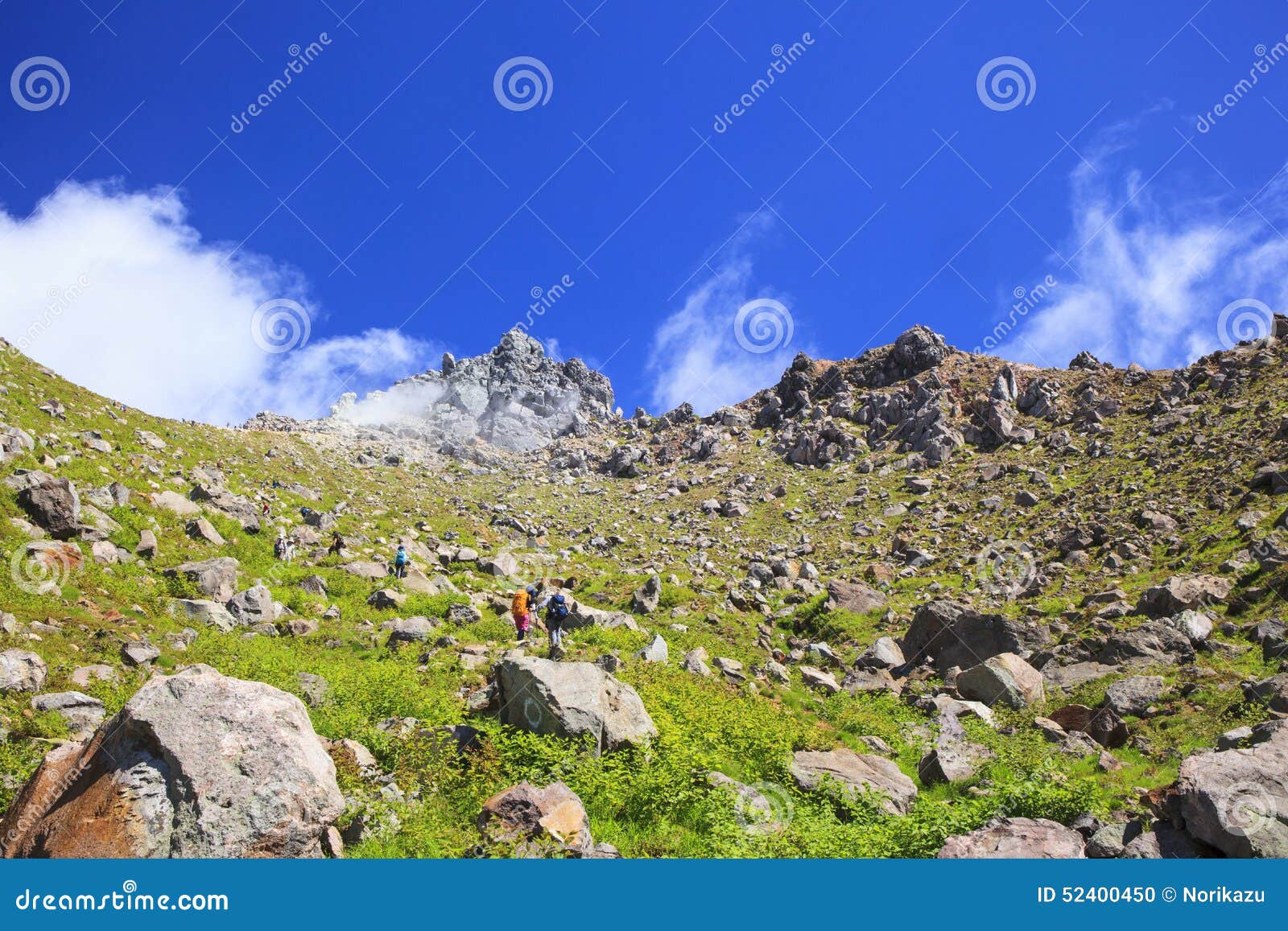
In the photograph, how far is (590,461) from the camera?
278ft

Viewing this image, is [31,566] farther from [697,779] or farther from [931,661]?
[931,661]

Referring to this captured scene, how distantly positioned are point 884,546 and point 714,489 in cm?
2483

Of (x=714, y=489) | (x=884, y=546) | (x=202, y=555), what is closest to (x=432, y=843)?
(x=202, y=555)

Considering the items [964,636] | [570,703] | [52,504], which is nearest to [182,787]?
[570,703]

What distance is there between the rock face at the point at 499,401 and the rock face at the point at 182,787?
89.8 metres

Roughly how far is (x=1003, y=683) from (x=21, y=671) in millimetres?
22099

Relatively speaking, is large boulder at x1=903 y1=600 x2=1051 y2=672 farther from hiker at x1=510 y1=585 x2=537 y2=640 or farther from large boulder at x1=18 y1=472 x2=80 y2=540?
large boulder at x1=18 y1=472 x2=80 y2=540

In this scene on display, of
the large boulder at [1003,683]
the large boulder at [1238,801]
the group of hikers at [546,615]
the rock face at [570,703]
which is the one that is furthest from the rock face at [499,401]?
the large boulder at [1238,801]

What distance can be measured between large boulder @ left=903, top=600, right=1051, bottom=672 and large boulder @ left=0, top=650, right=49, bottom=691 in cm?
2410

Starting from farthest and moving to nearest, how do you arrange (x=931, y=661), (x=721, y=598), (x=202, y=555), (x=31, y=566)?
1. (x=721, y=598)
2. (x=931, y=661)
3. (x=202, y=555)
4. (x=31, y=566)

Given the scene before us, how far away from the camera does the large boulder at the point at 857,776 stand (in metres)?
11.3

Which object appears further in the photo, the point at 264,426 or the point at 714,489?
the point at 264,426

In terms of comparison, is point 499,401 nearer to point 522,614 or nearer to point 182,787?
point 522,614

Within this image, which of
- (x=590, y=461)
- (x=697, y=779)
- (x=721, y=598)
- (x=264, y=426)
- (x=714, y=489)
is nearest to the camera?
(x=697, y=779)
